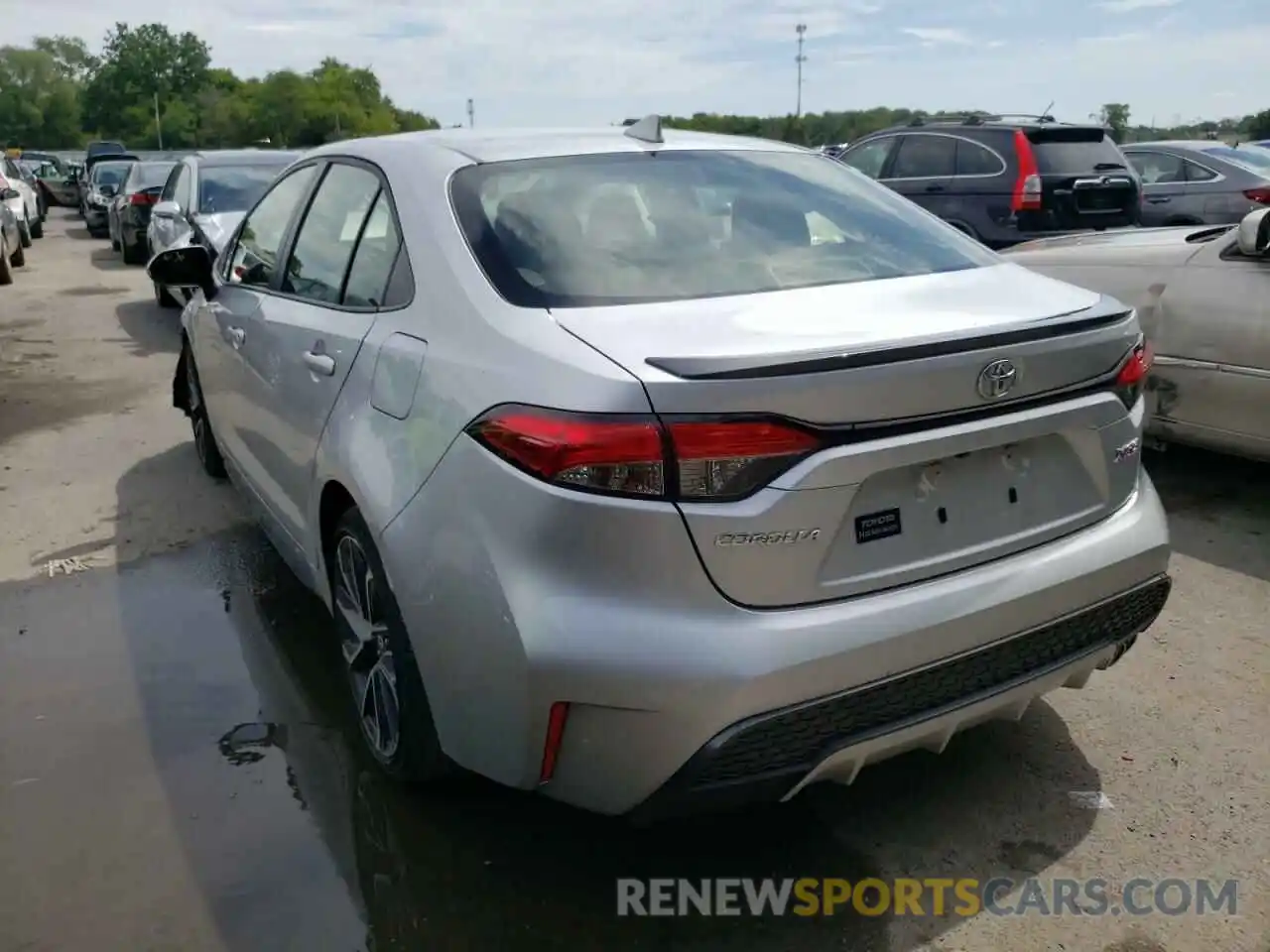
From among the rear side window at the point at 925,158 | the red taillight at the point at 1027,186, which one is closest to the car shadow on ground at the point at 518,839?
the red taillight at the point at 1027,186

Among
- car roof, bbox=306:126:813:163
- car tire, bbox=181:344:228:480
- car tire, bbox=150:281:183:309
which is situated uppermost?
car roof, bbox=306:126:813:163

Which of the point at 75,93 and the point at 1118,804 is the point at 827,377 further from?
the point at 75,93

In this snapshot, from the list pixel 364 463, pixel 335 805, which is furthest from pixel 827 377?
pixel 335 805

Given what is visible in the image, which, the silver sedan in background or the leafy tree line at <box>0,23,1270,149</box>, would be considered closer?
the silver sedan in background

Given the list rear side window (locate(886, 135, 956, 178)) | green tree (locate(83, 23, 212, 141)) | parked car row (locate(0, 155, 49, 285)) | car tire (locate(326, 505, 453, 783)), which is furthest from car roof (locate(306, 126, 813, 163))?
green tree (locate(83, 23, 212, 141))

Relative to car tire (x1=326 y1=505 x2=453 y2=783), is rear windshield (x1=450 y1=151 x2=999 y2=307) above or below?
above

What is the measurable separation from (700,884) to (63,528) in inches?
149

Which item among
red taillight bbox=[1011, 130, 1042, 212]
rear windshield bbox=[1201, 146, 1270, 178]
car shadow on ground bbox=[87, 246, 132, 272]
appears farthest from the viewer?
car shadow on ground bbox=[87, 246, 132, 272]

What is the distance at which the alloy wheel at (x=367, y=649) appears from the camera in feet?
9.13

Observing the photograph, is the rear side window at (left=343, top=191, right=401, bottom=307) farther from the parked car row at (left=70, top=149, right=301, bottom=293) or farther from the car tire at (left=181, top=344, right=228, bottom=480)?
the parked car row at (left=70, top=149, right=301, bottom=293)

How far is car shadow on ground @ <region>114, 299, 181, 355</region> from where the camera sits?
964cm

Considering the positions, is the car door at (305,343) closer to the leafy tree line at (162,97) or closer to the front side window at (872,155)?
the front side window at (872,155)

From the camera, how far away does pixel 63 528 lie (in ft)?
16.6

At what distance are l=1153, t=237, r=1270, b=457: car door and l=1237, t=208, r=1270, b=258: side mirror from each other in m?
0.05
